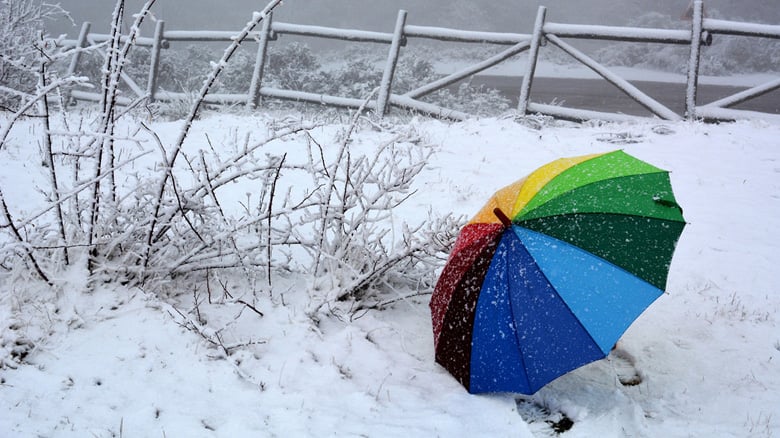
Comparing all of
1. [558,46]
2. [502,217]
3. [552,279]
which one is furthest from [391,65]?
[552,279]

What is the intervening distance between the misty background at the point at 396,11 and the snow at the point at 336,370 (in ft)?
88.3

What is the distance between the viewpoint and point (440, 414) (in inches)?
81.0

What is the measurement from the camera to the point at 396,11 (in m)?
30.6

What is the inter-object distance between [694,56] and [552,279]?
5.62 metres

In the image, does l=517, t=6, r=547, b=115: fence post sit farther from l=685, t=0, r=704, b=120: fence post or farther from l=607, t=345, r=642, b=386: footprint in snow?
l=607, t=345, r=642, b=386: footprint in snow

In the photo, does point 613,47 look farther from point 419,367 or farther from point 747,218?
point 419,367

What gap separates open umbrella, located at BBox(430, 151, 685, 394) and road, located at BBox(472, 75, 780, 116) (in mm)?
10959

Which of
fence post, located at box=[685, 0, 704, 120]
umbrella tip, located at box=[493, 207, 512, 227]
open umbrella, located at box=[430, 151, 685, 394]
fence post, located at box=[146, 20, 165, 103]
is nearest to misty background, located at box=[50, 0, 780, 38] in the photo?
fence post, located at box=[146, 20, 165, 103]

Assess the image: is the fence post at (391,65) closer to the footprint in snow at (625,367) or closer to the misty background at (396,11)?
the footprint in snow at (625,367)

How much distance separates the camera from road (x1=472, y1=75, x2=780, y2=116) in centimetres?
1385

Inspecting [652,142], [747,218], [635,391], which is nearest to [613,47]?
[652,142]

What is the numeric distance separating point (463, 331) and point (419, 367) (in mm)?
384

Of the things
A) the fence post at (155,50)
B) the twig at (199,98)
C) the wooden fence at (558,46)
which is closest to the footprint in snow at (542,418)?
the twig at (199,98)

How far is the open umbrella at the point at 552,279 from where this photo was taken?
6.46 feet
